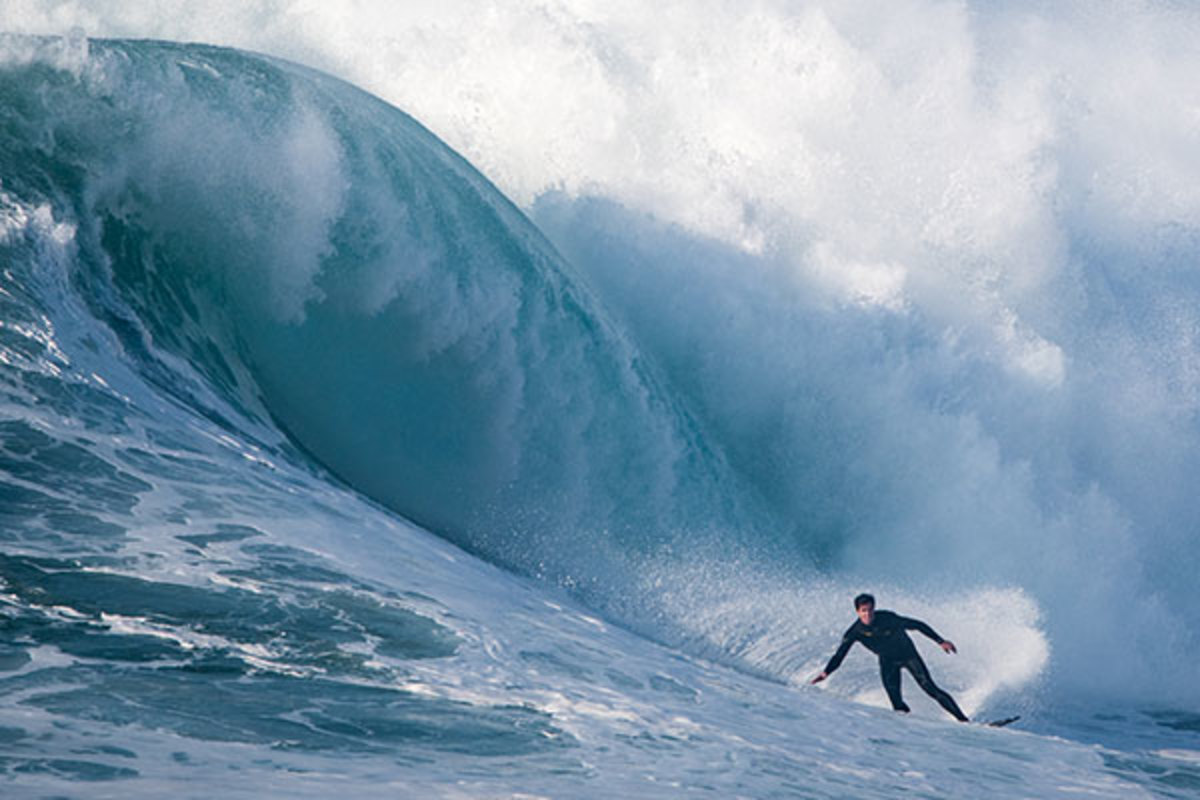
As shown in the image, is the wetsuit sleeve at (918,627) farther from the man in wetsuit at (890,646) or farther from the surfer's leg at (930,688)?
the surfer's leg at (930,688)

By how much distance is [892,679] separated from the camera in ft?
26.1

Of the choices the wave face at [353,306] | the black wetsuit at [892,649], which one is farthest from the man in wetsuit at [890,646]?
the wave face at [353,306]

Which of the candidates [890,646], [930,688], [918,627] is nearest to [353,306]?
[890,646]

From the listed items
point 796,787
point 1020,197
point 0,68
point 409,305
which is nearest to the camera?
Result: point 796,787

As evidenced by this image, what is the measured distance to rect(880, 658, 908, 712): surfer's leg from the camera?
781cm

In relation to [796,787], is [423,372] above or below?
above

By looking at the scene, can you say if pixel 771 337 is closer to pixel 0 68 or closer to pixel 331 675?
pixel 0 68

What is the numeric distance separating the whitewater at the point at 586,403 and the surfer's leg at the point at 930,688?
1.45ft

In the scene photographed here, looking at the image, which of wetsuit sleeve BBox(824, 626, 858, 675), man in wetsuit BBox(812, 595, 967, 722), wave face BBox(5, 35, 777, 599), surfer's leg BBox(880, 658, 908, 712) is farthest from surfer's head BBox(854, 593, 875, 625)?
wave face BBox(5, 35, 777, 599)

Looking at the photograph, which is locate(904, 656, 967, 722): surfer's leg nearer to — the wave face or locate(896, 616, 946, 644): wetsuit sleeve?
locate(896, 616, 946, 644): wetsuit sleeve

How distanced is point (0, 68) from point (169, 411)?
9.46ft

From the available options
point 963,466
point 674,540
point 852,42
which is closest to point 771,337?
point 963,466

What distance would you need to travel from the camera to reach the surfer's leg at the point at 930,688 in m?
7.75

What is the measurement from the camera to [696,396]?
12.5 meters
